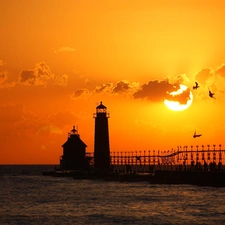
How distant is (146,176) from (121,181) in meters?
5.87

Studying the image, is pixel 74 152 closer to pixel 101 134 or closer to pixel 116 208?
pixel 101 134

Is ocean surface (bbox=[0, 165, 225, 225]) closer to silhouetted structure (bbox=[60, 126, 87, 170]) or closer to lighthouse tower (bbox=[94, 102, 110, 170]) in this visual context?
lighthouse tower (bbox=[94, 102, 110, 170])

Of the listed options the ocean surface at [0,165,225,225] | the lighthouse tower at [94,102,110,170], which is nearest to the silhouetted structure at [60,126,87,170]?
the lighthouse tower at [94,102,110,170]

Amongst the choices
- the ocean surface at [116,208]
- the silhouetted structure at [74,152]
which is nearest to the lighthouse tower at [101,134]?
the silhouetted structure at [74,152]

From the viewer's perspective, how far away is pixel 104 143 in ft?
447

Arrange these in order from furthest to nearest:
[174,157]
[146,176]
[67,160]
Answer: [67,160] → [174,157] → [146,176]

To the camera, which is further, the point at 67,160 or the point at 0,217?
the point at 67,160

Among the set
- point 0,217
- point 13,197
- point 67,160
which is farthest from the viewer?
point 67,160

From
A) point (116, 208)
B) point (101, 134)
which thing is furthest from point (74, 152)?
point (116, 208)

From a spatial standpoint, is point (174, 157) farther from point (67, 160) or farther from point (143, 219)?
point (143, 219)

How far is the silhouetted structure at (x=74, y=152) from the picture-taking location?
16050 centimetres

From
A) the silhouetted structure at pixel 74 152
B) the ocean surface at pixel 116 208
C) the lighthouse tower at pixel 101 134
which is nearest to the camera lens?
the ocean surface at pixel 116 208

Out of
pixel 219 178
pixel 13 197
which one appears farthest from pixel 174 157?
pixel 13 197

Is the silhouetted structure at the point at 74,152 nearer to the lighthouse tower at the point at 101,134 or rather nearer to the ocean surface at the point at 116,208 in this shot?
the lighthouse tower at the point at 101,134
